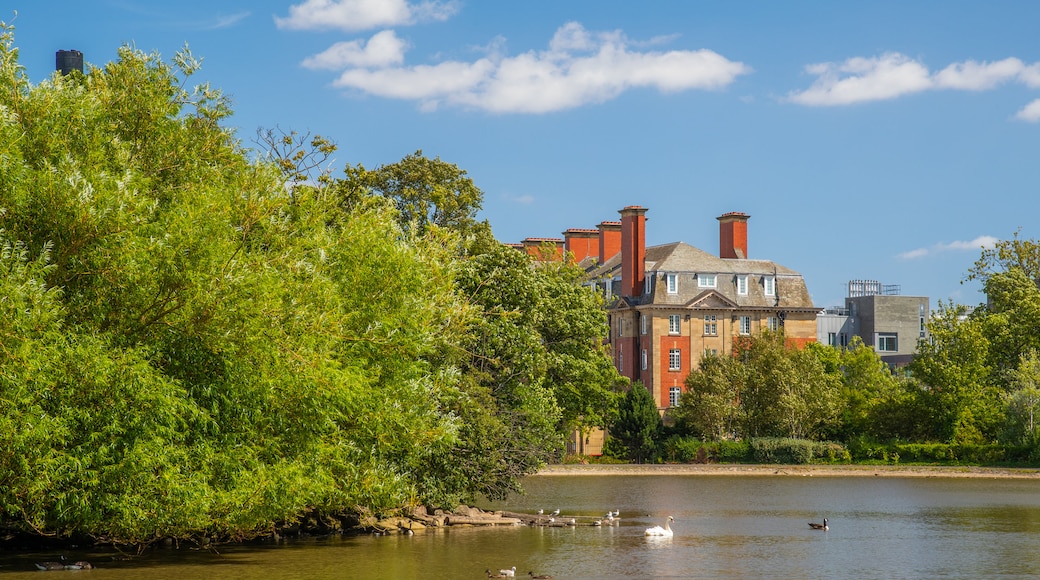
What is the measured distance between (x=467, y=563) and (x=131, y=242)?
1070cm

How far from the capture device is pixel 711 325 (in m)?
93.2

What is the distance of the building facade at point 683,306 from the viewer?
92125 millimetres

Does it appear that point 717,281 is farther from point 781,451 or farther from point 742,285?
point 781,451

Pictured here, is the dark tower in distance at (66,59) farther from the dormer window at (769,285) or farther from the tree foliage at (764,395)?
the dormer window at (769,285)

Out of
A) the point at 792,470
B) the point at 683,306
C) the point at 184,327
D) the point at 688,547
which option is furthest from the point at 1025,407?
the point at 184,327

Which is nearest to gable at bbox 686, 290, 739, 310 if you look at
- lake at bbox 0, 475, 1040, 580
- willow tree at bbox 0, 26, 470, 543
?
lake at bbox 0, 475, 1040, 580

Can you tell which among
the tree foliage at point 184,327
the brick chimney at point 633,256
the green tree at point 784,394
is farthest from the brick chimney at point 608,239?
the tree foliage at point 184,327

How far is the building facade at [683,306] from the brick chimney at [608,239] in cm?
365

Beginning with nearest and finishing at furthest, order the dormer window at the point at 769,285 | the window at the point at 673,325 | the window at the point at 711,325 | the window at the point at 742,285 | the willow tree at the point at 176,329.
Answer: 1. the willow tree at the point at 176,329
2. the window at the point at 673,325
3. the window at the point at 711,325
4. the window at the point at 742,285
5. the dormer window at the point at 769,285

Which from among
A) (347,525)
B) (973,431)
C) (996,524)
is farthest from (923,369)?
(347,525)

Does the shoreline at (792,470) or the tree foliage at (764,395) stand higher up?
the tree foliage at (764,395)

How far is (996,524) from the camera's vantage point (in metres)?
40.9

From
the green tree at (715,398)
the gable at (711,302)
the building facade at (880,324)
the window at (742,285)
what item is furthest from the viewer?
the building facade at (880,324)

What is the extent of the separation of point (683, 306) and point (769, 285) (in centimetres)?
815
